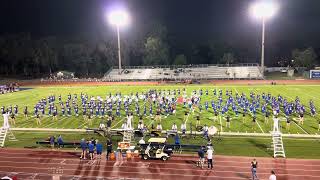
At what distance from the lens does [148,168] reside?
55.7ft

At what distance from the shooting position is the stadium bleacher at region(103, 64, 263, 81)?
2665 inches

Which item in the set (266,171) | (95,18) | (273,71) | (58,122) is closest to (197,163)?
(266,171)

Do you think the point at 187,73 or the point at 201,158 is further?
the point at 187,73

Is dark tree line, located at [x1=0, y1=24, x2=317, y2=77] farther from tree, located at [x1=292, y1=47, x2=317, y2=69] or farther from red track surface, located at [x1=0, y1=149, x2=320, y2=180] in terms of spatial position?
red track surface, located at [x1=0, y1=149, x2=320, y2=180]

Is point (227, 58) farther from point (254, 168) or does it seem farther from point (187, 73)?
point (254, 168)

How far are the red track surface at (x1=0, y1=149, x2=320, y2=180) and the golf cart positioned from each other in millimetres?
309

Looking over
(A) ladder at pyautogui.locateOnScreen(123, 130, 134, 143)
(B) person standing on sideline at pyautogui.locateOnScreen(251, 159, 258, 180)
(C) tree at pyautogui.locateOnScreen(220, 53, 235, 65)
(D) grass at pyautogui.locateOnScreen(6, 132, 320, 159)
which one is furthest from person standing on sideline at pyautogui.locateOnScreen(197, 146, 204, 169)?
(C) tree at pyautogui.locateOnScreen(220, 53, 235, 65)

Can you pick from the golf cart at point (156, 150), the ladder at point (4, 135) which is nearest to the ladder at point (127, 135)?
the golf cart at point (156, 150)

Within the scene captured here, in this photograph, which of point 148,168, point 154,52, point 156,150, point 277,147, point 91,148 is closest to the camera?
point 148,168

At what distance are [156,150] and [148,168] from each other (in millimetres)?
1732

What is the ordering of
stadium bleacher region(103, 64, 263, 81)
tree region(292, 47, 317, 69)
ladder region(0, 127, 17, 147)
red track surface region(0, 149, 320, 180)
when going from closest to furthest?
red track surface region(0, 149, 320, 180) → ladder region(0, 127, 17, 147) → stadium bleacher region(103, 64, 263, 81) → tree region(292, 47, 317, 69)

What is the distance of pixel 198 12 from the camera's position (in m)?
106

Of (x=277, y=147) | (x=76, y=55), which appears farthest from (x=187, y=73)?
(x=277, y=147)

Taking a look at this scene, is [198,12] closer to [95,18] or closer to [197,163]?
[95,18]
